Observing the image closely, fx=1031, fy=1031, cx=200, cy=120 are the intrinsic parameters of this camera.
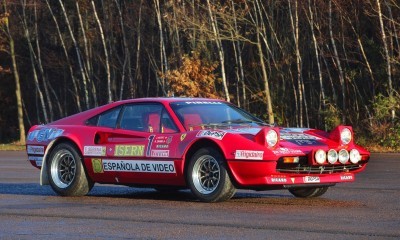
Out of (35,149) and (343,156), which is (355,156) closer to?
(343,156)

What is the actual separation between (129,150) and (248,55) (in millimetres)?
34255

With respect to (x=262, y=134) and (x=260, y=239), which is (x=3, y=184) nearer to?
(x=262, y=134)

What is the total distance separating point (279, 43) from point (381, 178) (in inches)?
1064

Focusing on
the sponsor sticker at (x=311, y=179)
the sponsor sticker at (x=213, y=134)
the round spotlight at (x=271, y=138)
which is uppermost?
the sponsor sticker at (x=213, y=134)

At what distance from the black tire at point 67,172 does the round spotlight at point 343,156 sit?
3266mm

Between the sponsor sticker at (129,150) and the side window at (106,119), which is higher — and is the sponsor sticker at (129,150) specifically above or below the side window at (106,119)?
below

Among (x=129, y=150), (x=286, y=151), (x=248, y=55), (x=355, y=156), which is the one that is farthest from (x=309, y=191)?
(x=248, y=55)

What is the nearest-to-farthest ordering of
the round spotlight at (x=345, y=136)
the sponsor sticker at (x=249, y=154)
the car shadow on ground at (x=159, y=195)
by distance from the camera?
1. the sponsor sticker at (x=249, y=154)
2. the car shadow on ground at (x=159, y=195)
3. the round spotlight at (x=345, y=136)

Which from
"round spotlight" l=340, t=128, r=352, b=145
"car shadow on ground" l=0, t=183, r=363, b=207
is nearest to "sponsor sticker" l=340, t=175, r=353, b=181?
"car shadow on ground" l=0, t=183, r=363, b=207

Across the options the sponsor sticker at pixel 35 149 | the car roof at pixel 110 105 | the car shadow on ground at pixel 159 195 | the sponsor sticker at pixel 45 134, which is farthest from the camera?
the sponsor sticker at pixel 35 149

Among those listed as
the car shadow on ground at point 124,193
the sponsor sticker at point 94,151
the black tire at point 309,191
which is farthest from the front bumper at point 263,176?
the sponsor sticker at point 94,151

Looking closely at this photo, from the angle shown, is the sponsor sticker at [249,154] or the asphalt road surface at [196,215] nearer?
the asphalt road surface at [196,215]

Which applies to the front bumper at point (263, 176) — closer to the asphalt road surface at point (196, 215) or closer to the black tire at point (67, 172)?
the asphalt road surface at point (196, 215)

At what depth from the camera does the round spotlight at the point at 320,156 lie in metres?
11.5
